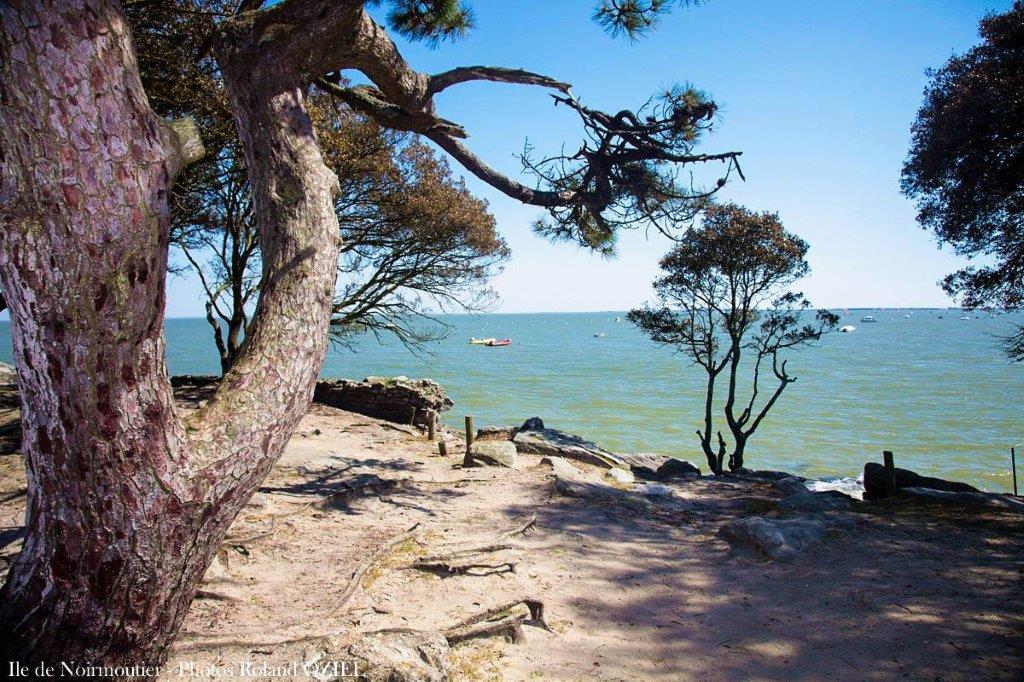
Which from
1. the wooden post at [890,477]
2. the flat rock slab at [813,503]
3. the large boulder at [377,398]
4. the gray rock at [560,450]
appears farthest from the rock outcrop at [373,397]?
the wooden post at [890,477]

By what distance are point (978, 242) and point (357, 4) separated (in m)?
9.53

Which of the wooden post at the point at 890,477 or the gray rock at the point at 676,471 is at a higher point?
the wooden post at the point at 890,477

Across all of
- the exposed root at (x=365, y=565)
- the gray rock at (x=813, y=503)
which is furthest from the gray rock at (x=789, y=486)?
the exposed root at (x=365, y=565)

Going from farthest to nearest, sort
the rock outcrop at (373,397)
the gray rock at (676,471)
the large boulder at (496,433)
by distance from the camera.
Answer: the rock outcrop at (373,397)
the large boulder at (496,433)
the gray rock at (676,471)

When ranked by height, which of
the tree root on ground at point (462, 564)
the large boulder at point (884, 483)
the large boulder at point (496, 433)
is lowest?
the large boulder at point (884, 483)

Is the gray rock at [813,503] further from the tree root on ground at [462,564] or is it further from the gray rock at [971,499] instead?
the tree root on ground at [462,564]

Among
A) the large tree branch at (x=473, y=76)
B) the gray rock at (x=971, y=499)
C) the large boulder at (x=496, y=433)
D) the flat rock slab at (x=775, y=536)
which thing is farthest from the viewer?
the large boulder at (x=496, y=433)

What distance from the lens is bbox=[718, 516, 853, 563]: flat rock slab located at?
225 inches

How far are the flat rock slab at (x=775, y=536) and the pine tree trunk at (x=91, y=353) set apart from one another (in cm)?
543

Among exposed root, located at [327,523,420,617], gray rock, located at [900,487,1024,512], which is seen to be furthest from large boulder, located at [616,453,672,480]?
exposed root, located at [327,523,420,617]

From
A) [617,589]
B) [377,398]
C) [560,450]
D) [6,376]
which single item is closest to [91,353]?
[617,589]

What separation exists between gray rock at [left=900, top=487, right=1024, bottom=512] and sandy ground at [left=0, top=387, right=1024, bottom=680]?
25.4 inches

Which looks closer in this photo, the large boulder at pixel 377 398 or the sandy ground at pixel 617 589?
Result: the sandy ground at pixel 617 589

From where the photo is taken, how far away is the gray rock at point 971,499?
756 centimetres
